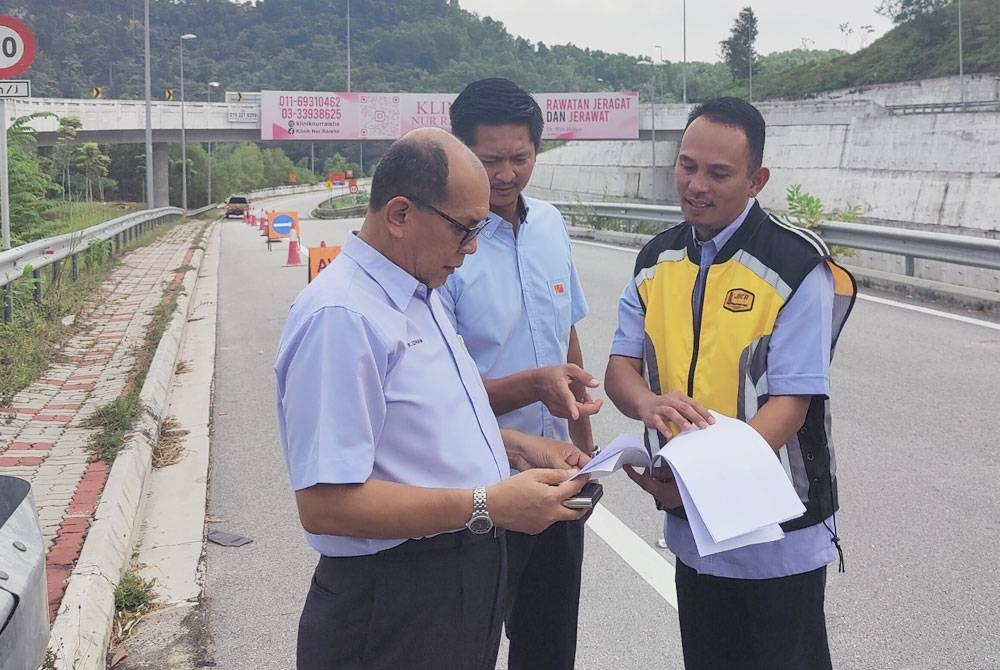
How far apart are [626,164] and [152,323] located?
46215 millimetres

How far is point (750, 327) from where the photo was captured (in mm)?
2771

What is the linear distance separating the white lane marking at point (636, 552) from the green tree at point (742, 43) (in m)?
110

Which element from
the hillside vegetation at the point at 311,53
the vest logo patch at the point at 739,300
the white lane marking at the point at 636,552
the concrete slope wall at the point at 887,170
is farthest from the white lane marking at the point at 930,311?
the hillside vegetation at the point at 311,53

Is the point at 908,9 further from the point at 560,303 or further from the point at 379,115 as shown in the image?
the point at 560,303

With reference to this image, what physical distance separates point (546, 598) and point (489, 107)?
145 centimetres

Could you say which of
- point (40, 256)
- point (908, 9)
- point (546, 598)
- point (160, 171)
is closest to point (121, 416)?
point (546, 598)

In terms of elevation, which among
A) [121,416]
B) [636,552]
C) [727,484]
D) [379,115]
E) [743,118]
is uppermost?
[379,115]

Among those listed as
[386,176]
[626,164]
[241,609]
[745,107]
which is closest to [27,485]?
[386,176]

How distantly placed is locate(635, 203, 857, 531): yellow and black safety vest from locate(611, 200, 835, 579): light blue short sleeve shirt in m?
0.02

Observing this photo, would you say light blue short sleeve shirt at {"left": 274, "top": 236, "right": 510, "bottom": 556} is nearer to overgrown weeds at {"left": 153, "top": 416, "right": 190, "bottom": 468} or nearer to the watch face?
the watch face

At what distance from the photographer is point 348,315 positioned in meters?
2.21

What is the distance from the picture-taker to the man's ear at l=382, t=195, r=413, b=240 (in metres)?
2.37

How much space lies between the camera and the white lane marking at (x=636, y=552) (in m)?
4.90

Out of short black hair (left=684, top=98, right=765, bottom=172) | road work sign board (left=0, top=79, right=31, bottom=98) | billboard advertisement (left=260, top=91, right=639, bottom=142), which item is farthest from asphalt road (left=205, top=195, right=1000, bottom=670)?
billboard advertisement (left=260, top=91, right=639, bottom=142)
